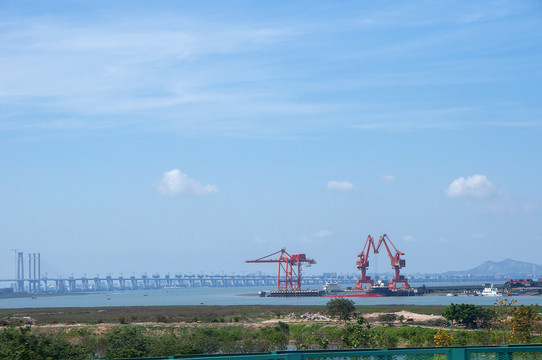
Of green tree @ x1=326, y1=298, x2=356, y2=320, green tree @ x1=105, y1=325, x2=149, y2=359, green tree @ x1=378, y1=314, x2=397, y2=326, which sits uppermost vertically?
green tree @ x1=105, y1=325, x2=149, y2=359

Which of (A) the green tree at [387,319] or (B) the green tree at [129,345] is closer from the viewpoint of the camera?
(B) the green tree at [129,345]

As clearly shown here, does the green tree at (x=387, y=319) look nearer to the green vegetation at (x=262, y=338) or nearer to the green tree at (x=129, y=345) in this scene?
the green vegetation at (x=262, y=338)

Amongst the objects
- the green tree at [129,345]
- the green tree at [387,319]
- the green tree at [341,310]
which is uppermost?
the green tree at [129,345]

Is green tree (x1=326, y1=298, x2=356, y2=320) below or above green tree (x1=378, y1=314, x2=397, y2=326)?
above

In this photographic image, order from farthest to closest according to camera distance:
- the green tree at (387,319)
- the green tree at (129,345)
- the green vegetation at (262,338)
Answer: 1. the green tree at (387,319)
2. the green tree at (129,345)
3. the green vegetation at (262,338)

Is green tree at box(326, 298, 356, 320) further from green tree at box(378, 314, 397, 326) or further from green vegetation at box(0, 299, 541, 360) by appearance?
green tree at box(378, 314, 397, 326)

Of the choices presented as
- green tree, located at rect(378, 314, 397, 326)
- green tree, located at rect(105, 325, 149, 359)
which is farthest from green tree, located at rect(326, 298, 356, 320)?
green tree, located at rect(105, 325, 149, 359)

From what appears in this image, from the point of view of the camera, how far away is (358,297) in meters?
152

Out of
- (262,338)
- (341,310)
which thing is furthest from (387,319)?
(262,338)

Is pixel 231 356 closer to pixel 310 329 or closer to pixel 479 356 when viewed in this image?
pixel 479 356

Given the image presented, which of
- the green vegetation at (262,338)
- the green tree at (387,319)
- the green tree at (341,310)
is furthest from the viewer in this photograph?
the green tree at (341,310)

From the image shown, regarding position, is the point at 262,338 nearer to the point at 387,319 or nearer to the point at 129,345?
the point at 129,345

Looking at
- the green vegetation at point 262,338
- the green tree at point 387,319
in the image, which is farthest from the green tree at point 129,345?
the green tree at point 387,319

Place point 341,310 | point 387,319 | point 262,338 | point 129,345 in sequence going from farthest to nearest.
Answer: point 341,310 → point 387,319 → point 262,338 → point 129,345
